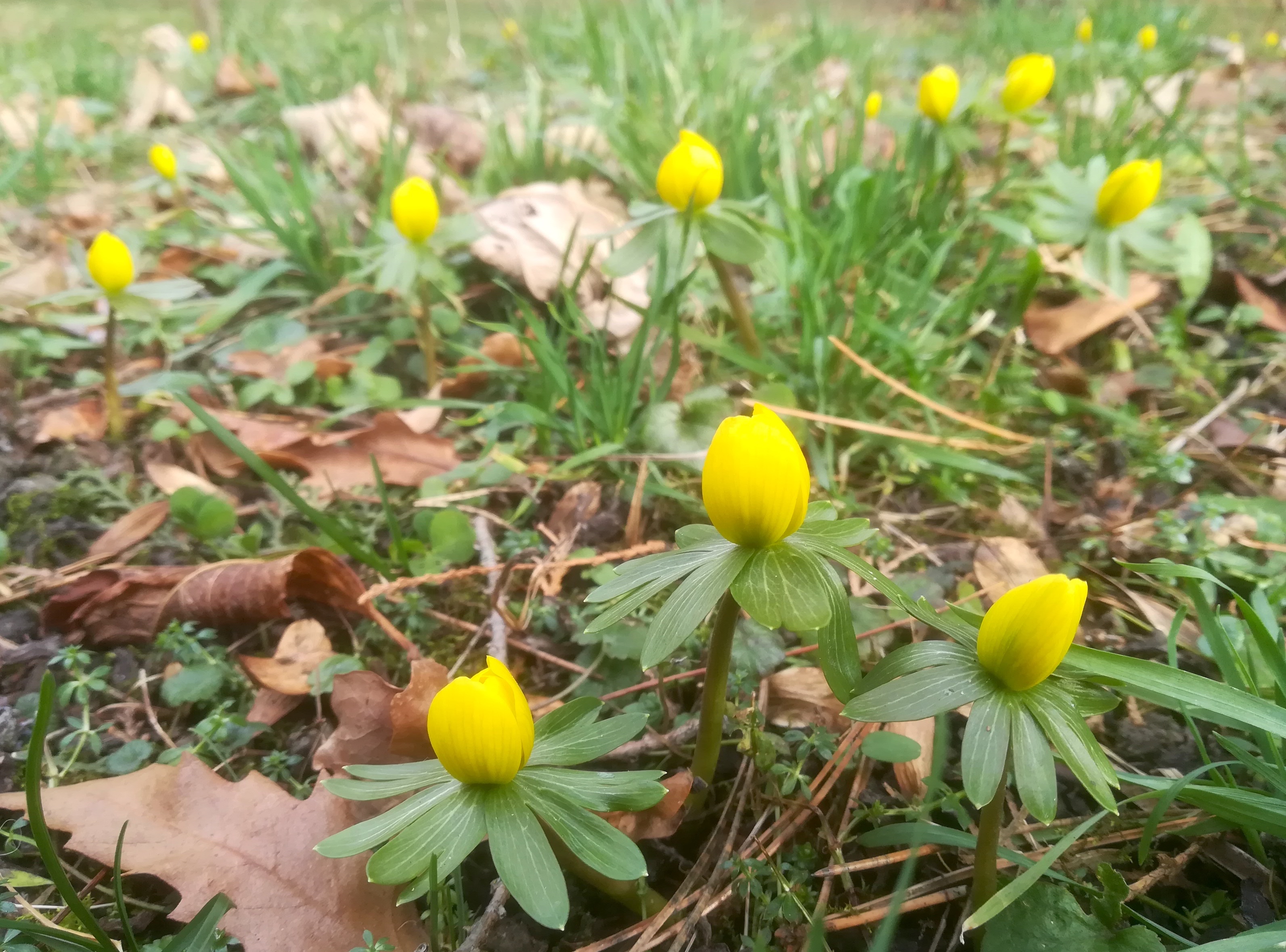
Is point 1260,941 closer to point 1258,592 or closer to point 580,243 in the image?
point 1258,592

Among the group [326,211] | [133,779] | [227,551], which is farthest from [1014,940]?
[326,211]

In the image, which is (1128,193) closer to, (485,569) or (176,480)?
(485,569)

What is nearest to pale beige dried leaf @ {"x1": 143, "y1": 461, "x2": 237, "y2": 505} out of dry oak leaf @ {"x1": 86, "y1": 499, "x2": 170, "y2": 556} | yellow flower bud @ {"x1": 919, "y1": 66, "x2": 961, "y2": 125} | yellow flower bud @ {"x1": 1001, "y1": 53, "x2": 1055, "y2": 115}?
dry oak leaf @ {"x1": 86, "y1": 499, "x2": 170, "y2": 556}

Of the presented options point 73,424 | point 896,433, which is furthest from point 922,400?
point 73,424

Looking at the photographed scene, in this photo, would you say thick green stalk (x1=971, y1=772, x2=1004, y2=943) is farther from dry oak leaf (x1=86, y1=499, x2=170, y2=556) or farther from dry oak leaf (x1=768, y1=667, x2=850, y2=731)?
dry oak leaf (x1=86, y1=499, x2=170, y2=556)

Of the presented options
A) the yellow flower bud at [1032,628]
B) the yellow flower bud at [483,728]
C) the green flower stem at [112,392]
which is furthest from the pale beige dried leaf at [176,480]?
the yellow flower bud at [1032,628]

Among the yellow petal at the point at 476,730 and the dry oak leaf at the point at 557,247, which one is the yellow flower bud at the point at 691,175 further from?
the yellow petal at the point at 476,730
